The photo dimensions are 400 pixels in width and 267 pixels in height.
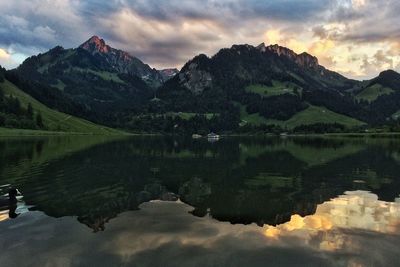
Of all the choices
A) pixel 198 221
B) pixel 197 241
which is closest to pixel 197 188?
pixel 198 221

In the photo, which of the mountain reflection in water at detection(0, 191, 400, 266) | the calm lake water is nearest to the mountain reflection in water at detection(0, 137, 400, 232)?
the calm lake water

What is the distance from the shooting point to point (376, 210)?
4478 cm

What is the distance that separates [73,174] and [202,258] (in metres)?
48.2

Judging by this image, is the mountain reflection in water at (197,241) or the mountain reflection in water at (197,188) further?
the mountain reflection in water at (197,188)

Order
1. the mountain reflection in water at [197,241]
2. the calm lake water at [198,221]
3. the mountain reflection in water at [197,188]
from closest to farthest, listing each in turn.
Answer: the mountain reflection in water at [197,241]
the calm lake water at [198,221]
the mountain reflection in water at [197,188]

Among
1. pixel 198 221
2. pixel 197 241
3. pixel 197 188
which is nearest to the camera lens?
pixel 197 241

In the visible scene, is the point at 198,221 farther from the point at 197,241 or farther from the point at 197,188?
the point at 197,188

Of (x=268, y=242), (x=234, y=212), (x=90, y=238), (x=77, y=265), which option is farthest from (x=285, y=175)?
(x=77, y=265)

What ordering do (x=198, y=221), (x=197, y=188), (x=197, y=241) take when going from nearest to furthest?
(x=197, y=241), (x=198, y=221), (x=197, y=188)

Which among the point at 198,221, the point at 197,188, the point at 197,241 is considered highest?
the point at 197,241

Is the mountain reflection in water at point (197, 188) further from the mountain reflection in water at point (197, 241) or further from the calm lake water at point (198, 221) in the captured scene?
the mountain reflection in water at point (197, 241)

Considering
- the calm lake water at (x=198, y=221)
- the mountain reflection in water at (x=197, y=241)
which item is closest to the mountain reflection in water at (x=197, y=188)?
the calm lake water at (x=198, y=221)

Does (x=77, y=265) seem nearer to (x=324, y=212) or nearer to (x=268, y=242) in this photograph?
(x=268, y=242)

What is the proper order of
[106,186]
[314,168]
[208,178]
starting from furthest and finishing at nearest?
[314,168] < [208,178] < [106,186]
